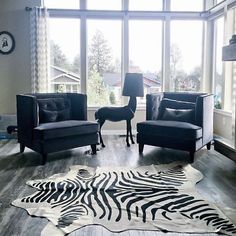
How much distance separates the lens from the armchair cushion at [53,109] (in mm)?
4945

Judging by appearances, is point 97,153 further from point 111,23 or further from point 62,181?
point 111,23

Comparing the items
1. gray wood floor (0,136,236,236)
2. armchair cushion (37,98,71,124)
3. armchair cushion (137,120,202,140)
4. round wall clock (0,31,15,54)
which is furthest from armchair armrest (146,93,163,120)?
round wall clock (0,31,15,54)

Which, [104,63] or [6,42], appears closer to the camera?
[6,42]

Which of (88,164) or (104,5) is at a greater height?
(104,5)

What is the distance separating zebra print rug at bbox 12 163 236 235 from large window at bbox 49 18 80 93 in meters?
2.96

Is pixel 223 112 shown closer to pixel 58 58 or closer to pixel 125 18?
pixel 125 18

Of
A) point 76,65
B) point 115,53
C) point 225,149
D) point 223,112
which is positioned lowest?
point 225,149

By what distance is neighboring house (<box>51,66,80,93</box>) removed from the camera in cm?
666

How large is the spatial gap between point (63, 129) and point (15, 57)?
104 inches

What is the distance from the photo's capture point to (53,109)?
16.8ft

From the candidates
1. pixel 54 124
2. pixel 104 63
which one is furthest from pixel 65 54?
pixel 54 124

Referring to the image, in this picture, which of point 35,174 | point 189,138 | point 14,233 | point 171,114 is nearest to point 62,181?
point 35,174

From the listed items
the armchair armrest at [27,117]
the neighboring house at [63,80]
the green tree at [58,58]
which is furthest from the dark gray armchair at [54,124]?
the green tree at [58,58]

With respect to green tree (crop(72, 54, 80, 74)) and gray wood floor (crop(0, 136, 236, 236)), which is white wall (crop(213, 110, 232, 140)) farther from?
green tree (crop(72, 54, 80, 74))
